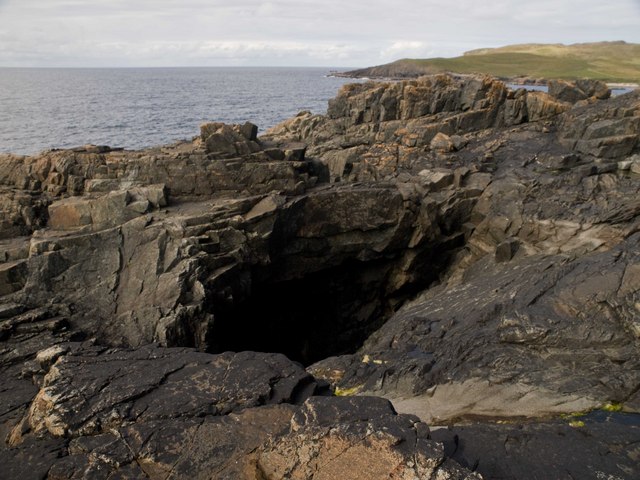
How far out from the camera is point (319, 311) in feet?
118

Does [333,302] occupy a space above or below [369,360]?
below

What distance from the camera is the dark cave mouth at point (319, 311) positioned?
110ft

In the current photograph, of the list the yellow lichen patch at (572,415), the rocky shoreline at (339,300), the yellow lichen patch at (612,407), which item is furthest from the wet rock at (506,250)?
the yellow lichen patch at (572,415)

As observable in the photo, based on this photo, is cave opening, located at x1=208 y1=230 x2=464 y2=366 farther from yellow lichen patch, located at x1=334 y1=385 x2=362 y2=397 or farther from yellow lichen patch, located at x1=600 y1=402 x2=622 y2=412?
yellow lichen patch, located at x1=600 y1=402 x2=622 y2=412

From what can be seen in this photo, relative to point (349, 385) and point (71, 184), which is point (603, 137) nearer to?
point (349, 385)

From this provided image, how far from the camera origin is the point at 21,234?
2680 cm

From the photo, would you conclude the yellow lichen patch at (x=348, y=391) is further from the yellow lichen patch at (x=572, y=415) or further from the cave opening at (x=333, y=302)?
the cave opening at (x=333, y=302)

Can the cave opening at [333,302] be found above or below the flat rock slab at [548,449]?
below

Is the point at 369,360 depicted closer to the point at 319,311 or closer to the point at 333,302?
the point at 319,311

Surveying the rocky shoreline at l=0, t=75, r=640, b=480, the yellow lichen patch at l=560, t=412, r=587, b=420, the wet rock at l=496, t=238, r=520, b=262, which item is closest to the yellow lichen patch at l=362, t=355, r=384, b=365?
the rocky shoreline at l=0, t=75, r=640, b=480

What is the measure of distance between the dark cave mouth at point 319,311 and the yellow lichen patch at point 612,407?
20991 mm

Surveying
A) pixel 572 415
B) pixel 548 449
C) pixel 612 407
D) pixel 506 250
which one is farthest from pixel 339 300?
pixel 548 449

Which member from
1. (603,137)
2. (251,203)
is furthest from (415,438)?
(603,137)

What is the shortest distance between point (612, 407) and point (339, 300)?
74.0ft
